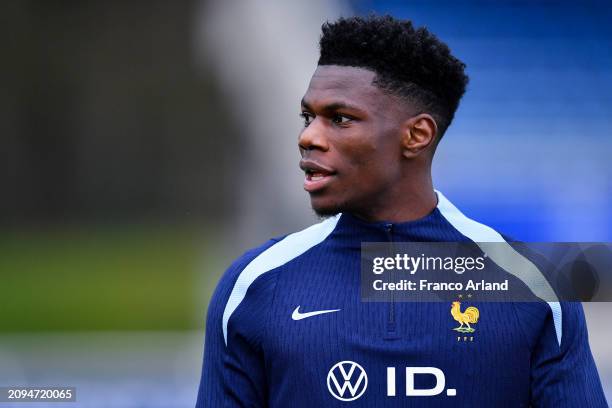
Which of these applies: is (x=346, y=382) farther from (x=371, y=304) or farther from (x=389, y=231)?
(x=389, y=231)

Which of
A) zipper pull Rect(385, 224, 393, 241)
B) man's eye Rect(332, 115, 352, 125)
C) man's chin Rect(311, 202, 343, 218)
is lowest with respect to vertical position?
zipper pull Rect(385, 224, 393, 241)

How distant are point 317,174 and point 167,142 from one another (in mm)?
1993

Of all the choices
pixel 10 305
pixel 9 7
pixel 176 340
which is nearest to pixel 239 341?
pixel 176 340

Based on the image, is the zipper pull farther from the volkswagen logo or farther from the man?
the volkswagen logo

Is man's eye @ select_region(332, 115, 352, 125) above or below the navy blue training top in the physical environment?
above

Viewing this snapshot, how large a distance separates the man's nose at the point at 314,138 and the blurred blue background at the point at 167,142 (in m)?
1.73

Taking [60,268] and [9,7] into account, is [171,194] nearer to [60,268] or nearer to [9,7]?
[60,268]

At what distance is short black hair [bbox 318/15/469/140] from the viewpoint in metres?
1.98

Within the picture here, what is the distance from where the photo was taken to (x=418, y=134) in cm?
202

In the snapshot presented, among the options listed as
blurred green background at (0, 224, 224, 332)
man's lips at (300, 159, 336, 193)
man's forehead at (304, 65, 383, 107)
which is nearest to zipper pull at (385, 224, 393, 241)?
man's lips at (300, 159, 336, 193)

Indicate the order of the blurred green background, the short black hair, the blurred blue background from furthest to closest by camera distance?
the blurred green background < the blurred blue background < the short black hair

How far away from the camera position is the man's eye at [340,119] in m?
1.96

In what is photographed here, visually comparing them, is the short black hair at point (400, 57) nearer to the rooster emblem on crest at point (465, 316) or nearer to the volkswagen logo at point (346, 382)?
the rooster emblem on crest at point (465, 316)

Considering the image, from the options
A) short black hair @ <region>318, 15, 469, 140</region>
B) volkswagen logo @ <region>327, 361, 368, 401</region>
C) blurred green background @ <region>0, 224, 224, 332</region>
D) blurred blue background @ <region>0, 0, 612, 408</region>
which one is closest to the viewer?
volkswagen logo @ <region>327, 361, 368, 401</region>
